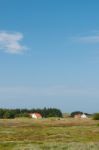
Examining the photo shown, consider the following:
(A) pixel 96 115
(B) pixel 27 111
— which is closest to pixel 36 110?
(B) pixel 27 111

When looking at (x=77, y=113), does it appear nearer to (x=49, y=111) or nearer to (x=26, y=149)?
(x=49, y=111)

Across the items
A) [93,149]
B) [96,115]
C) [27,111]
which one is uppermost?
[27,111]

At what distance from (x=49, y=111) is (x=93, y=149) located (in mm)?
146380

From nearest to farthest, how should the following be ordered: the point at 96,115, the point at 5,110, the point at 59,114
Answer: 1. the point at 96,115
2. the point at 5,110
3. the point at 59,114

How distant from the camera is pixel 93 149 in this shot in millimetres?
37656

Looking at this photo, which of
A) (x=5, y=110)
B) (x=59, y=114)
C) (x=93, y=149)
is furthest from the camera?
(x=59, y=114)

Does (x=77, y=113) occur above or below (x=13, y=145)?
above

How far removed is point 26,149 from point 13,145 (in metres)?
4.89

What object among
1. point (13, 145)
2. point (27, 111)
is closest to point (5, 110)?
point (27, 111)

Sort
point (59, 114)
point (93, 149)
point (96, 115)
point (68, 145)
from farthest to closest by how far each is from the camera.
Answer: point (59, 114), point (96, 115), point (68, 145), point (93, 149)

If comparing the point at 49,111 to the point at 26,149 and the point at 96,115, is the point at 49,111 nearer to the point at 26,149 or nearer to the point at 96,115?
the point at 96,115

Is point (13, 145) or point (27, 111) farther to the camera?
point (27, 111)

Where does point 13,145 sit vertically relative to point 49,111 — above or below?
below

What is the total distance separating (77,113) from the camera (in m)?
193
